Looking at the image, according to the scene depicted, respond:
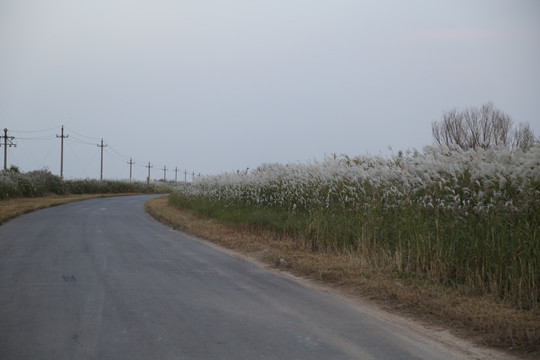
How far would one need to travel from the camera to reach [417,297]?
6645mm

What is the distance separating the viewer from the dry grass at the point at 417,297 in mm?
5145

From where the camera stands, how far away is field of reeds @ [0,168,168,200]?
3469 centimetres

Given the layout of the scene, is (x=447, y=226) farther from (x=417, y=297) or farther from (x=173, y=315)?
(x=173, y=315)

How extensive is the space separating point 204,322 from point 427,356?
2.39 meters

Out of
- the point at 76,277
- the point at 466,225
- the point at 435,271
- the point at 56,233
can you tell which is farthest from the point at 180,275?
the point at 56,233

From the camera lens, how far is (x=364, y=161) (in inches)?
560

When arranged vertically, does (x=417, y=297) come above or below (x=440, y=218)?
below

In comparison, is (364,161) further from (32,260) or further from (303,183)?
(32,260)

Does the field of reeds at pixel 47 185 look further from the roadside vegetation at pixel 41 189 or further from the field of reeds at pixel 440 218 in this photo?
the field of reeds at pixel 440 218

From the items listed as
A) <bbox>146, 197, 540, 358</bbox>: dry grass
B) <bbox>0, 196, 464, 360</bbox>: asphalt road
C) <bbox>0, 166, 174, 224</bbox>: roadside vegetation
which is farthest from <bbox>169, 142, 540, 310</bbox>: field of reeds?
<bbox>0, 166, 174, 224</bbox>: roadside vegetation

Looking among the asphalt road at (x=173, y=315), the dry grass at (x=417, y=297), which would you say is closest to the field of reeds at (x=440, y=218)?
the dry grass at (x=417, y=297)

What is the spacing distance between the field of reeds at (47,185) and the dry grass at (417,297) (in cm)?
2908

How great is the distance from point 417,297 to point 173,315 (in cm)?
336

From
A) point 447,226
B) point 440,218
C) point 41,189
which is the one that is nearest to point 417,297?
point 447,226
